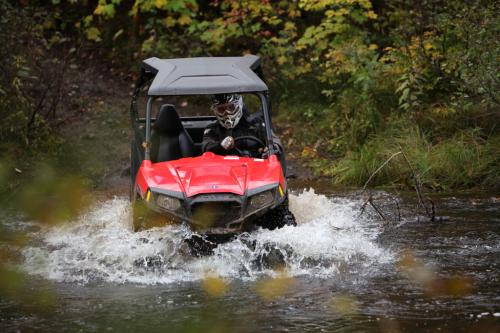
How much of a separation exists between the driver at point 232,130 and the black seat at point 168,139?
0.68 ft

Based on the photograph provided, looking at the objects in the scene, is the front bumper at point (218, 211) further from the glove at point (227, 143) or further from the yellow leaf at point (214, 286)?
the glove at point (227, 143)

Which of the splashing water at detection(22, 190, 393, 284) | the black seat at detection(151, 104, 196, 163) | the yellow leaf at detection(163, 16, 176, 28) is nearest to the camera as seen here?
the splashing water at detection(22, 190, 393, 284)

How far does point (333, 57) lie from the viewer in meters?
12.0

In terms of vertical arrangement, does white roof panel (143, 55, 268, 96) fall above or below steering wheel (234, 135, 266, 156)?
above

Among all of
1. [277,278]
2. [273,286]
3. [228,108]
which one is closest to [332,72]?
[228,108]

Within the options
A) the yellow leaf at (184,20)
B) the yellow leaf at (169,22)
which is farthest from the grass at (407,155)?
the yellow leaf at (169,22)

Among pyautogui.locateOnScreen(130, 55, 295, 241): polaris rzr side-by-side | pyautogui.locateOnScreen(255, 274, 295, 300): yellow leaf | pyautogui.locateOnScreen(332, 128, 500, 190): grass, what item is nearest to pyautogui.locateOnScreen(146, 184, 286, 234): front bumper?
pyautogui.locateOnScreen(130, 55, 295, 241): polaris rzr side-by-side

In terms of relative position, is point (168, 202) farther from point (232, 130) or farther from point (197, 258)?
point (232, 130)

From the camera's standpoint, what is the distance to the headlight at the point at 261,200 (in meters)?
6.94

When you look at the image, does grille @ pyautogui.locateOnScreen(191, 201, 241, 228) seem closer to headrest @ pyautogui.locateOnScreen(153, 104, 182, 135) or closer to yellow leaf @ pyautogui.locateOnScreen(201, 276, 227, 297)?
yellow leaf @ pyautogui.locateOnScreen(201, 276, 227, 297)

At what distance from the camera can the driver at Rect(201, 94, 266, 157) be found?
8039 mm

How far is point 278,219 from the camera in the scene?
293 inches

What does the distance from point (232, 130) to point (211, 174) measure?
1159 mm

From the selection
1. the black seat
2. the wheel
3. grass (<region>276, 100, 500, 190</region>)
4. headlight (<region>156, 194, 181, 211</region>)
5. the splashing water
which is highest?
the black seat
